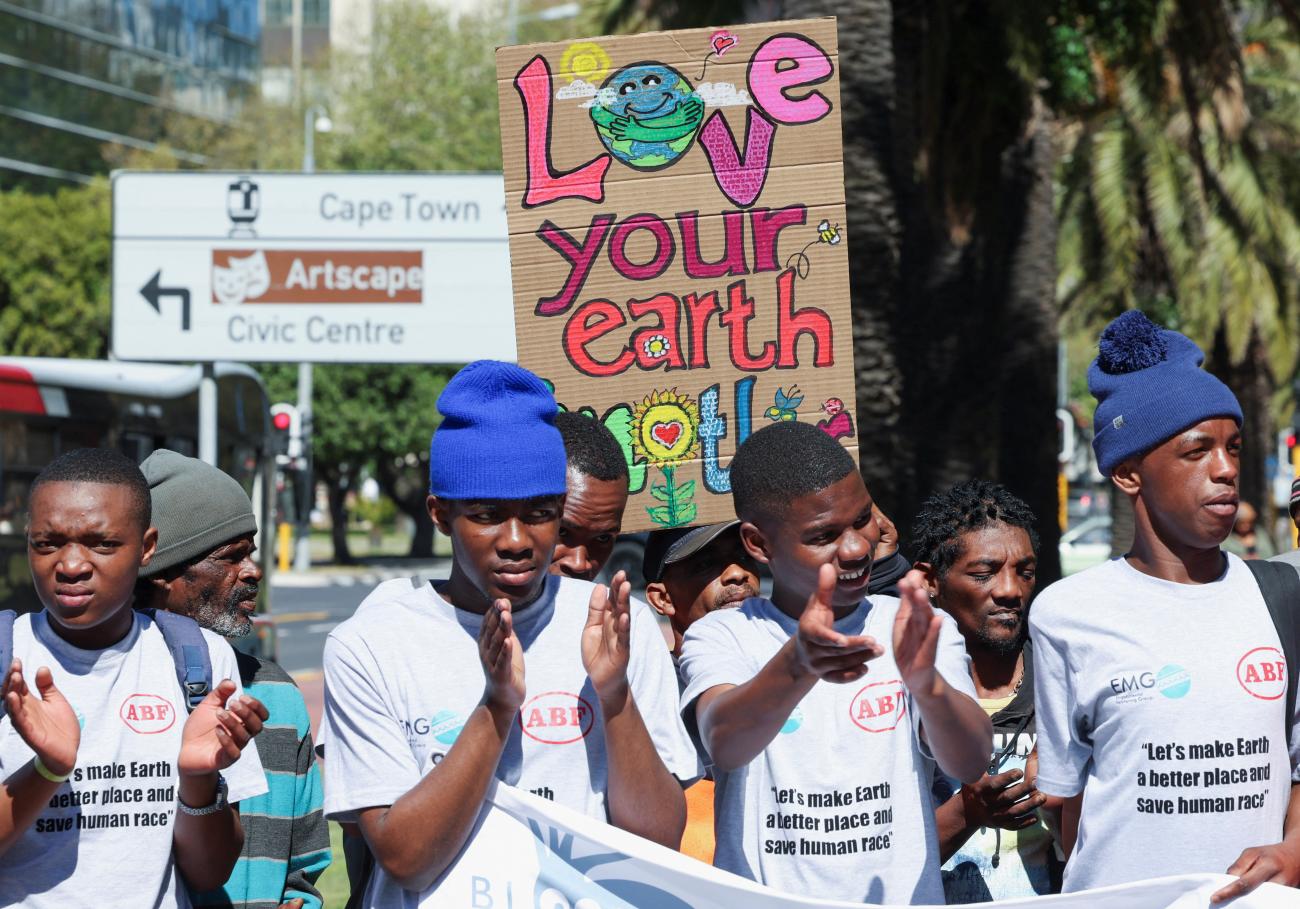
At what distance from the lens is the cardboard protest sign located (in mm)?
4250

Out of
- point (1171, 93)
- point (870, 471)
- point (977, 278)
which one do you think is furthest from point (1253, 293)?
point (870, 471)

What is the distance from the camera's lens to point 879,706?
3.02m

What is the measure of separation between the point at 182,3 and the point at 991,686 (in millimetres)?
54120

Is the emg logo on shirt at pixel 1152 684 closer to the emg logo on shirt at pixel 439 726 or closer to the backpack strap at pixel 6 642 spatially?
the emg logo on shirt at pixel 439 726

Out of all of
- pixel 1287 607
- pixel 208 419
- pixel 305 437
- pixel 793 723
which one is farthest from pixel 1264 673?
pixel 305 437

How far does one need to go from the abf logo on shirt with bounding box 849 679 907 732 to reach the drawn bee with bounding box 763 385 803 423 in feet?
4.31

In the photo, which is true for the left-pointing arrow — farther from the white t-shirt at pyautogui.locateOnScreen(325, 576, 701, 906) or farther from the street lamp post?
the street lamp post

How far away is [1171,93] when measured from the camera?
15.2m

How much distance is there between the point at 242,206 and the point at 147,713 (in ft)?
24.5

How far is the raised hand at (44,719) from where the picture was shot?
9.11 ft

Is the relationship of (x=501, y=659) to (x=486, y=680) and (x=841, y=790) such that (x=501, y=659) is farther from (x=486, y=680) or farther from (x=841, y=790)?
(x=841, y=790)

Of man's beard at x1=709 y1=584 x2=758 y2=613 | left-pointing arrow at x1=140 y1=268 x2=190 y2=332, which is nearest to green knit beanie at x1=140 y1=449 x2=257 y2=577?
man's beard at x1=709 y1=584 x2=758 y2=613

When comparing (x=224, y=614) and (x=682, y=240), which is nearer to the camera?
(x=224, y=614)

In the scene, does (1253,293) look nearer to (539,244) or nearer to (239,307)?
(239,307)
